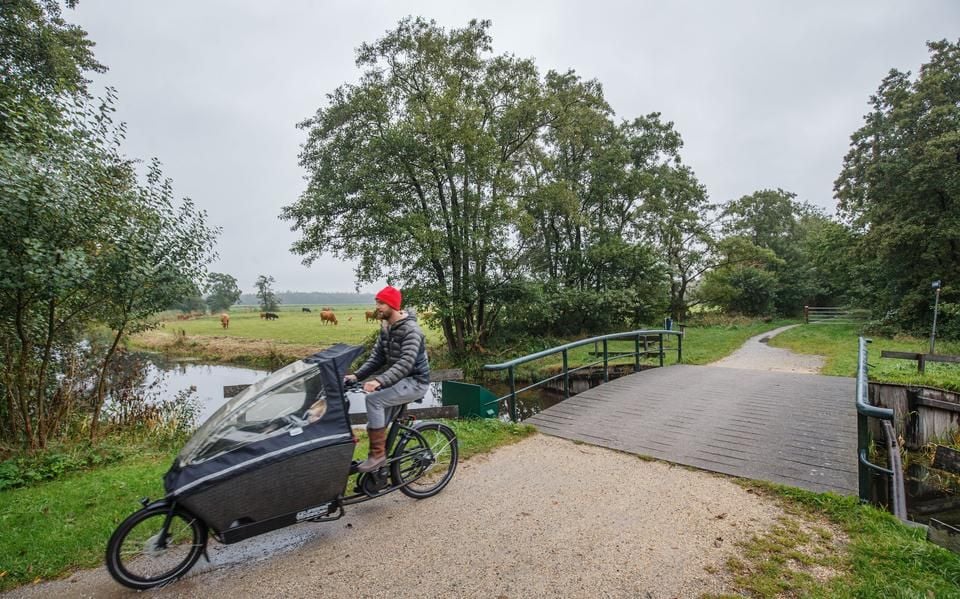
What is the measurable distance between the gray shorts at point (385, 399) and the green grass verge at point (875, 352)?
9.99m

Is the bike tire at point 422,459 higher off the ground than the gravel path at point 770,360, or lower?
higher

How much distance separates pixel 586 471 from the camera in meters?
4.49

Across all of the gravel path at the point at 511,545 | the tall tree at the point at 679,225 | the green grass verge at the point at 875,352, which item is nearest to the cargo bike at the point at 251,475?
the gravel path at the point at 511,545

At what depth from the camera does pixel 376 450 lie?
3.57 meters

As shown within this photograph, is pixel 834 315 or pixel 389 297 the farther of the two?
pixel 834 315

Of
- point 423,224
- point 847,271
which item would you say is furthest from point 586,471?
point 847,271

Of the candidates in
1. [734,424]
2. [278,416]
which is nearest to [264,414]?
[278,416]

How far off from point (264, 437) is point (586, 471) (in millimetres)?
3233

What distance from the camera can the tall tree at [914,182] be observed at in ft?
51.7

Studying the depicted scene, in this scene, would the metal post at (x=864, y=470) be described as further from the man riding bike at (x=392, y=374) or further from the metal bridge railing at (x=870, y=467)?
the man riding bike at (x=392, y=374)

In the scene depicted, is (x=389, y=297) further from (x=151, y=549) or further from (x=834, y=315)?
(x=834, y=315)

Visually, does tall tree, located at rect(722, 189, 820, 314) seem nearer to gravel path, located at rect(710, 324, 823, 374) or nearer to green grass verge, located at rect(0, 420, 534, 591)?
gravel path, located at rect(710, 324, 823, 374)

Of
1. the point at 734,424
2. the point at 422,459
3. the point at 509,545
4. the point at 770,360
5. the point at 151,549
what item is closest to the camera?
the point at 151,549

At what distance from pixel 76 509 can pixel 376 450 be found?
2.95 meters
